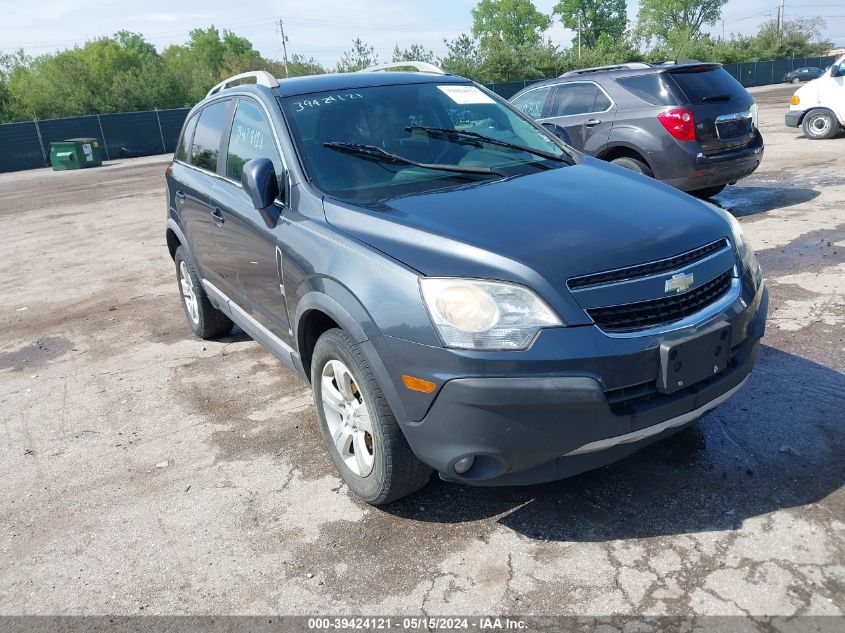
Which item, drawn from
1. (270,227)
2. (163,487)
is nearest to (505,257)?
(270,227)

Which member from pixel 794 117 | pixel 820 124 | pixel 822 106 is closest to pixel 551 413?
pixel 822 106

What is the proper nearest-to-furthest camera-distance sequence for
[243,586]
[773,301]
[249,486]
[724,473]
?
[243,586], [724,473], [249,486], [773,301]

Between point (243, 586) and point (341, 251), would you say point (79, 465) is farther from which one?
point (341, 251)

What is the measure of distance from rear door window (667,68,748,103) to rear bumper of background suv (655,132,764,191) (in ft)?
2.04

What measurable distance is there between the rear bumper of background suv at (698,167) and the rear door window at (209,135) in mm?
4964

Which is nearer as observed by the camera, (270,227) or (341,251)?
(341,251)

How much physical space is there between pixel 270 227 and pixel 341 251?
0.74 metres

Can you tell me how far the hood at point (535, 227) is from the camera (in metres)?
2.67

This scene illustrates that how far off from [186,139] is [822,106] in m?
13.1

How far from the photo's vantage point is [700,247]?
2916mm

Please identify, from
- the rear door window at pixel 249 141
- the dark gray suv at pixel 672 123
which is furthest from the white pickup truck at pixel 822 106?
Answer: the rear door window at pixel 249 141

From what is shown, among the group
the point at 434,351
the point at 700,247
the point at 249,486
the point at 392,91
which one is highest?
the point at 392,91

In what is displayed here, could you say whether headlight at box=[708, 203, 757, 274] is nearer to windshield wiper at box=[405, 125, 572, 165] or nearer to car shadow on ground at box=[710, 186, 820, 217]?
windshield wiper at box=[405, 125, 572, 165]

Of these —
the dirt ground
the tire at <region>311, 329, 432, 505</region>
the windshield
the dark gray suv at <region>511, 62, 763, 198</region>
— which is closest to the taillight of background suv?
the dark gray suv at <region>511, 62, 763, 198</region>
